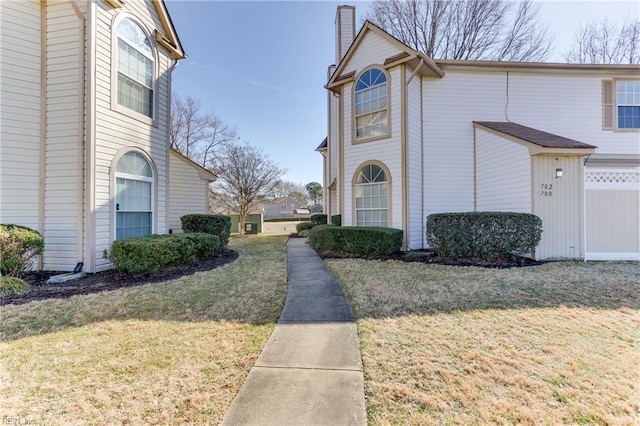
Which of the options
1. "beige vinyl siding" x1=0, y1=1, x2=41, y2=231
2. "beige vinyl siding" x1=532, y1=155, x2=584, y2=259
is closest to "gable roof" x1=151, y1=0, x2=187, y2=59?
"beige vinyl siding" x1=0, y1=1, x2=41, y2=231

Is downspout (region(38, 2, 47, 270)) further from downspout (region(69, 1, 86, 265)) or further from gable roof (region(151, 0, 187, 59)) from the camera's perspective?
gable roof (region(151, 0, 187, 59))

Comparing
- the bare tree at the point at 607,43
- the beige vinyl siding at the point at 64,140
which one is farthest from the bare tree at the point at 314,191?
the beige vinyl siding at the point at 64,140

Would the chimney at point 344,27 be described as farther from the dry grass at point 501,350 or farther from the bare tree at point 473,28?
the dry grass at point 501,350

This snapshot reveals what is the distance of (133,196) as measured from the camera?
25.1ft

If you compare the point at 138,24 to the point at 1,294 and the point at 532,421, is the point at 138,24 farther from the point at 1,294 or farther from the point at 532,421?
the point at 532,421

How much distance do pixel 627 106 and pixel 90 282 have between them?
18343 millimetres

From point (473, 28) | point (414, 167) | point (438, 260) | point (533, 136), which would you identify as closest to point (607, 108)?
point (533, 136)

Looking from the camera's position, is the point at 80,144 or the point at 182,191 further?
the point at 182,191

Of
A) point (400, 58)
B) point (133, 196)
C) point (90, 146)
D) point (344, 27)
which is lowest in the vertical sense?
point (133, 196)

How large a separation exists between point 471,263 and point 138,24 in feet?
37.7

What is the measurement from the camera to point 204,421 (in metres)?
2.10

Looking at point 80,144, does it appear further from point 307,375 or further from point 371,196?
point 371,196

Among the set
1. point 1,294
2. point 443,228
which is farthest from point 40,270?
point 443,228

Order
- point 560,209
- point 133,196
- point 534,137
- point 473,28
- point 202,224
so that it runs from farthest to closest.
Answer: point 473,28 < point 202,224 < point 534,137 < point 560,209 < point 133,196
